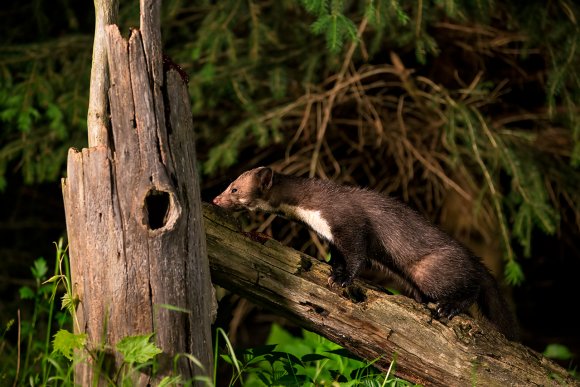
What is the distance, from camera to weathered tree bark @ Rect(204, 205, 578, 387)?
3.94m

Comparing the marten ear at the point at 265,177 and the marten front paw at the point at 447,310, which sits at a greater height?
the marten ear at the point at 265,177

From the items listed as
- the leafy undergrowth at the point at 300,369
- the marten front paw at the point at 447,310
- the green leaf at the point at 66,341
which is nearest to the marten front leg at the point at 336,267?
the leafy undergrowth at the point at 300,369

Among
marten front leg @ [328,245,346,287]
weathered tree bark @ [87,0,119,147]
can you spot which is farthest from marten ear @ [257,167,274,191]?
weathered tree bark @ [87,0,119,147]

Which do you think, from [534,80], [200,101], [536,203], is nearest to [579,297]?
[534,80]

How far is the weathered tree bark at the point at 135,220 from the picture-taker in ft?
10.9

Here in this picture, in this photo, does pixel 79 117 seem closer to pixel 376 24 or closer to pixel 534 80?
pixel 376 24

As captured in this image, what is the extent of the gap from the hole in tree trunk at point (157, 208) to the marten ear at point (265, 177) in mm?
1496

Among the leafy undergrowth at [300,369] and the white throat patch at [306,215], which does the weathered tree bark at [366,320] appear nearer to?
the leafy undergrowth at [300,369]

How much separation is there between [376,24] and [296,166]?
75.1 inches

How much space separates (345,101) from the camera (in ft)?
24.3

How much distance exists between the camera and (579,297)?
10797 millimetres

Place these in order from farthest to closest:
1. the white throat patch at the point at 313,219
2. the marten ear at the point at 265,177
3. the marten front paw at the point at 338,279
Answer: the marten ear at the point at 265,177, the white throat patch at the point at 313,219, the marten front paw at the point at 338,279

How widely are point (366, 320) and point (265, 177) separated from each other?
1342mm

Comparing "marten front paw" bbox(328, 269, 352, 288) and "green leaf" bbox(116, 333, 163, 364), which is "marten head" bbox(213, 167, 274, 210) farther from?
"green leaf" bbox(116, 333, 163, 364)
